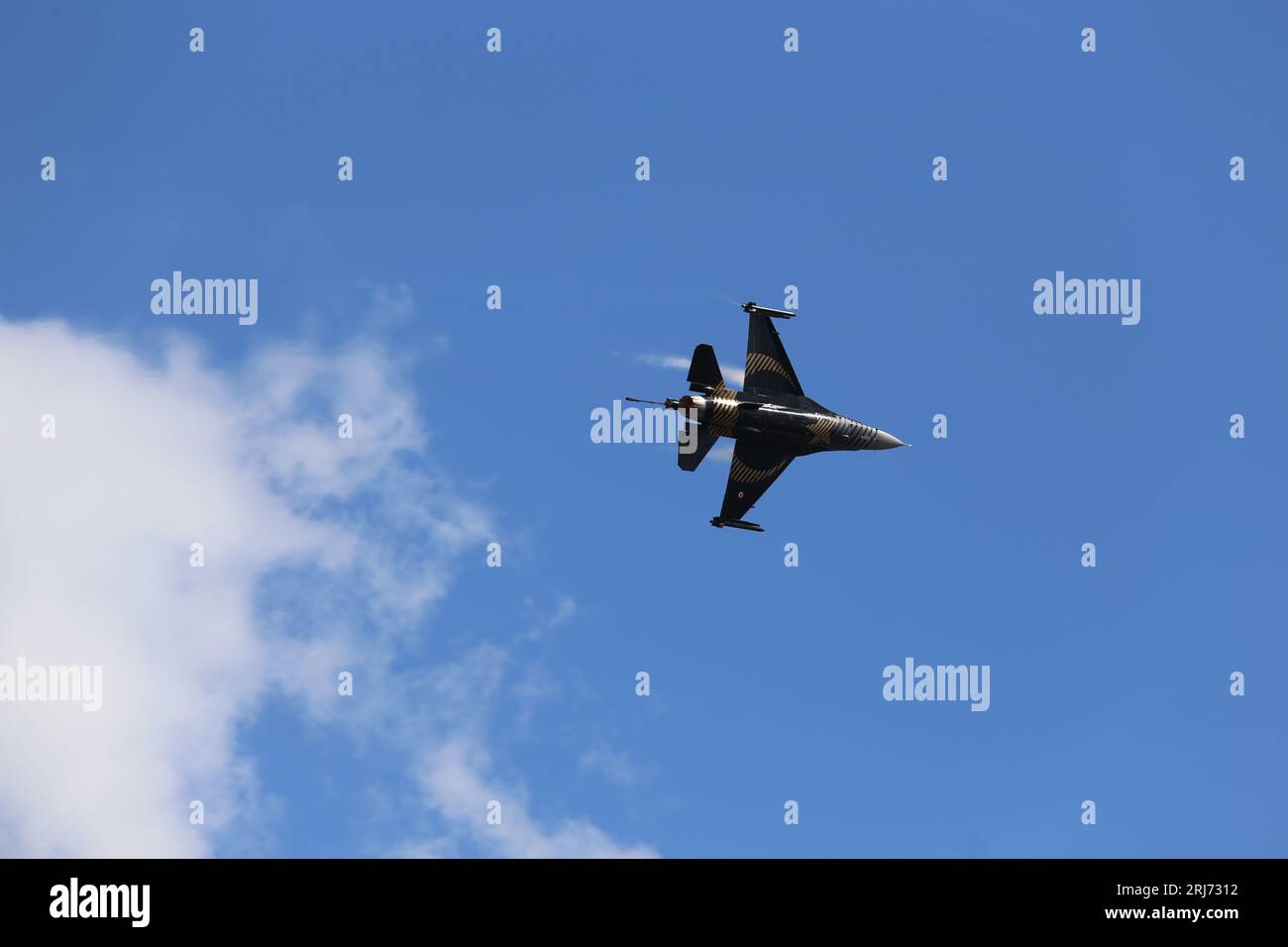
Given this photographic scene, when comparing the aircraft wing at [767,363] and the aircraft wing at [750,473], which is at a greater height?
the aircraft wing at [767,363]

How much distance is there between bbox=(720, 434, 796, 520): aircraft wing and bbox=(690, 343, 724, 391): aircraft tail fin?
5.35m

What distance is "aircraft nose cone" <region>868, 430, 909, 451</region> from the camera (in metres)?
77.2

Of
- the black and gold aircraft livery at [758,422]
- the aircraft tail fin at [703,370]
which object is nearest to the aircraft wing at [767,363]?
the black and gold aircraft livery at [758,422]

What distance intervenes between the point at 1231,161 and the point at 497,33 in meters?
49.4

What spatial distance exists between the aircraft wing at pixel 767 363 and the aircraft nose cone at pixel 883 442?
19.3 feet

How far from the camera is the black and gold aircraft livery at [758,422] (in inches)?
2901

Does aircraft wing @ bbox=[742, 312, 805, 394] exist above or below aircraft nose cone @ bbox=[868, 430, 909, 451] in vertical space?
above

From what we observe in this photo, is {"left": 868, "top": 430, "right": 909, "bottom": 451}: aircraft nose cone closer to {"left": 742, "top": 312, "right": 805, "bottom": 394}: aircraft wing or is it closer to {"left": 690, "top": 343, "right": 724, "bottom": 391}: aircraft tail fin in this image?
{"left": 742, "top": 312, "right": 805, "bottom": 394}: aircraft wing

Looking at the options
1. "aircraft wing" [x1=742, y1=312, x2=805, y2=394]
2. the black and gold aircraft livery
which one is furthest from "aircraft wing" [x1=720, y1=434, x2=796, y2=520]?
"aircraft wing" [x1=742, y1=312, x2=805, y2=394]

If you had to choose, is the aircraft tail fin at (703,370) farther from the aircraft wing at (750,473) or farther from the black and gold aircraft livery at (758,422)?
the aircraft wing at (750,473)

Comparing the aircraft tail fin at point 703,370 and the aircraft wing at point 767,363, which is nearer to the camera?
the aircraft tail fin at point 703,370

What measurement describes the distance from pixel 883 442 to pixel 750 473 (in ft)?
30.0

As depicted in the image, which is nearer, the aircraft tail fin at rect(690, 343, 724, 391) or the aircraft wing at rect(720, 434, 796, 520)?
the aircraft tail fin at rect(690, 343, 724, 391)
